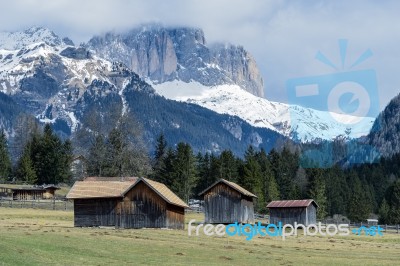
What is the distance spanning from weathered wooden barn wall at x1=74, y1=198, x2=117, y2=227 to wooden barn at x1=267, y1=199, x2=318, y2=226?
2820 cm

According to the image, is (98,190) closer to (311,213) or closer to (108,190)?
(108,190)

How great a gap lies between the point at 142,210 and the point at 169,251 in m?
29.4

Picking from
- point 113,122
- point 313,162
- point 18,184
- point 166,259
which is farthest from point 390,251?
point 313,162

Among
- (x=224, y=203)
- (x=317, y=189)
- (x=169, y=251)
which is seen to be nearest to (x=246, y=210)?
(x=224, y=203)

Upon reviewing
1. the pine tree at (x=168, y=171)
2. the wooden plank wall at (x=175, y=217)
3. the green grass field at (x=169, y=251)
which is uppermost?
the pine tree at (x=168, y=171)

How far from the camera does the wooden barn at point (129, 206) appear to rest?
75.9 meters

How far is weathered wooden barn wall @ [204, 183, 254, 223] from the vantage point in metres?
92.9

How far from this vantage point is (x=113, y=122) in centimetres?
11262

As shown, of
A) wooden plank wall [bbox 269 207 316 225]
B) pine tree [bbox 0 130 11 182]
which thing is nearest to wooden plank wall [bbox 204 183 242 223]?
wooden plank wall [bbox 269 207 316 225]

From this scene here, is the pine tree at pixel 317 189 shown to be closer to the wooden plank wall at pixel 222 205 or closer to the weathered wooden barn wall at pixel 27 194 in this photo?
the wooden plank wall at pixel 222 205

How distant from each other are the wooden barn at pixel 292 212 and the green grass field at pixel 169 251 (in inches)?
1231

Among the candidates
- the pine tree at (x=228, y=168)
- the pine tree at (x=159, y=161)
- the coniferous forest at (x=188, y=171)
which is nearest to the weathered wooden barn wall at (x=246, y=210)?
the coniferous forest at (x=188, y=171)

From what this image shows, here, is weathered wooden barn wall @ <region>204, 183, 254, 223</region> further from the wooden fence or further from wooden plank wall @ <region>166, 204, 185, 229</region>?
the wooden fence

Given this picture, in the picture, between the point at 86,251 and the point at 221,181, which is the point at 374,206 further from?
the point at 86,251
